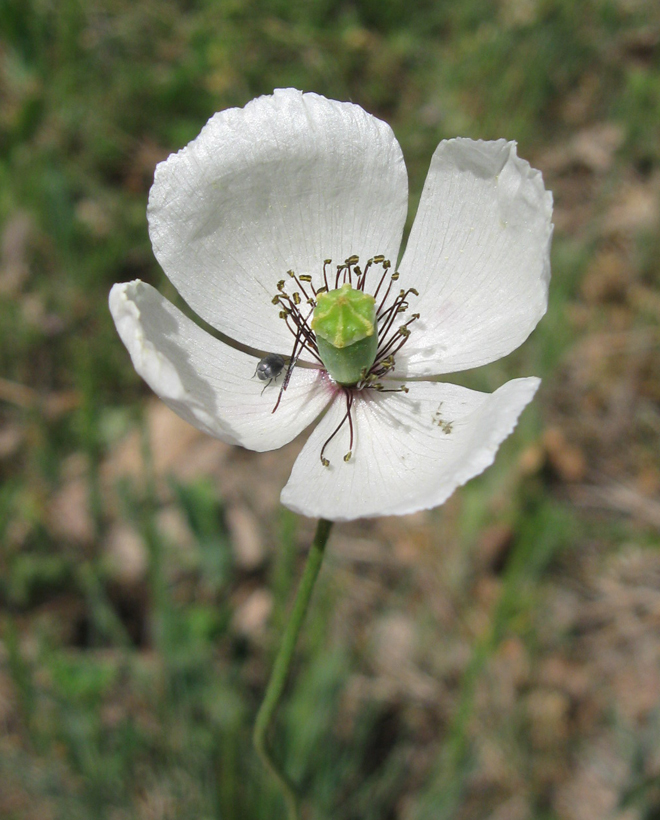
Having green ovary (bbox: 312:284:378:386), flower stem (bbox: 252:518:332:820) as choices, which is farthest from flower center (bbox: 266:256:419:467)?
flower stem (bbox: 252:518:332:820)

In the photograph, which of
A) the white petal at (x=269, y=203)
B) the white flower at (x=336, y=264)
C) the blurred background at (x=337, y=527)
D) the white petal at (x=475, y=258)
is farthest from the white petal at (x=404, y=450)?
the blurred background at (x=337, y=527)

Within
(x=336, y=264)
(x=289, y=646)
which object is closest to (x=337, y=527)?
(x=336, y=264)

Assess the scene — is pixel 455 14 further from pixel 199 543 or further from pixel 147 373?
pixel 147 373

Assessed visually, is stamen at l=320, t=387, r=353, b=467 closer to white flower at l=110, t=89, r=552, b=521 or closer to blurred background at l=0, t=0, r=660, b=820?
white flower at l=110, t=89, r=552, b=521

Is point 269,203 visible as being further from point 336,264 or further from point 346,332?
point 346,332

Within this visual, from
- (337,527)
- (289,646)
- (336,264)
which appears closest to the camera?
(289,646)

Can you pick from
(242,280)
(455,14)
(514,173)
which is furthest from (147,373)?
(455,14)
